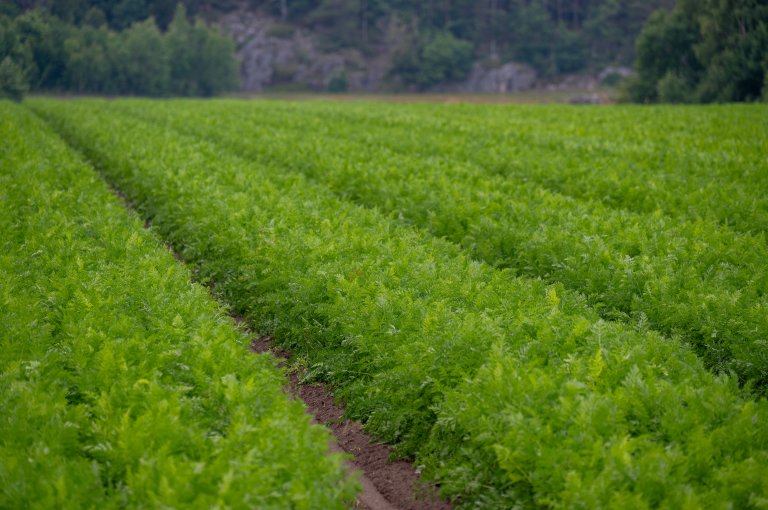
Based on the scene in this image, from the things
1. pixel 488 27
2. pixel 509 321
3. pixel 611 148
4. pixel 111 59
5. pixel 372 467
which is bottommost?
pixel 372 467

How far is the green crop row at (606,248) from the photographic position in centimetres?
802

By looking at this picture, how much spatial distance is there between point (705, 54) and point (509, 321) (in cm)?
5548

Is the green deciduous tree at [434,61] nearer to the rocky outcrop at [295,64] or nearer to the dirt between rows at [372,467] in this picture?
the rocky outcrop at [295,64]

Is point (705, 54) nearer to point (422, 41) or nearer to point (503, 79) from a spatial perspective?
point (503, 79)

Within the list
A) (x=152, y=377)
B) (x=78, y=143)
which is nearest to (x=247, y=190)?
(x=152, y=377)

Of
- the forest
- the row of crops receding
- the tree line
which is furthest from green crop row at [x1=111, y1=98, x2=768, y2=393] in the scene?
the tree line

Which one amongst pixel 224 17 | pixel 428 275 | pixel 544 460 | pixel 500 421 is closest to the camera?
pixel 544 460

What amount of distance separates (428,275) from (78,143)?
1912cm

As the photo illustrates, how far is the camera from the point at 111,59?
83.1m

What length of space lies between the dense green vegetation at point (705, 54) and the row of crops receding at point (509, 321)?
40.8 meters

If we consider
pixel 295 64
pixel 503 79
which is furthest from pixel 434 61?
pixel 295 64

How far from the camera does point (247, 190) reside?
46.1 feet

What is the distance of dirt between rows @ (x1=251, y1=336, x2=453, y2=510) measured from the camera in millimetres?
6344

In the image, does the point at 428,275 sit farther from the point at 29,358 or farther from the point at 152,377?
the point at 29,358
